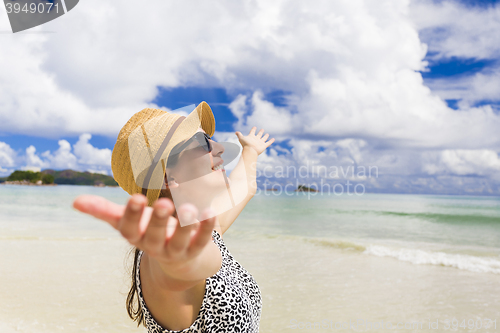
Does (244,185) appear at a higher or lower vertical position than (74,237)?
higher

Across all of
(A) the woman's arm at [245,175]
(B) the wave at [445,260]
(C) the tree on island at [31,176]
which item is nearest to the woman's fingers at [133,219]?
(A) the woman's arm at [245,175]

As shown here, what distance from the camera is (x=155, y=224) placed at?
0.69m

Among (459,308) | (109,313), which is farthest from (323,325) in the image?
(109,313)

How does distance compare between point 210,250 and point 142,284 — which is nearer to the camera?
point 210,250

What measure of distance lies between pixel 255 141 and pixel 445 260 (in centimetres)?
872

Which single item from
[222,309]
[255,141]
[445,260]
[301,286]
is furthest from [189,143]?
[445,260]

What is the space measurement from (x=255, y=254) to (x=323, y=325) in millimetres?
4550

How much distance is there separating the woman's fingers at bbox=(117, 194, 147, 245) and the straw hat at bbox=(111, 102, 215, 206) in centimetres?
97

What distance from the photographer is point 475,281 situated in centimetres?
720

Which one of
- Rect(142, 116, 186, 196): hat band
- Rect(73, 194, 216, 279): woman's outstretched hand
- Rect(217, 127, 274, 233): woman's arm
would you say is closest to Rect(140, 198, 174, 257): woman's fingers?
Rect(73, 194, 216, 279): woman's outstretched hand

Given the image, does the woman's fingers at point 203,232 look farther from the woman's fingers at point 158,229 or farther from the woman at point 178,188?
the woman at point 178,188

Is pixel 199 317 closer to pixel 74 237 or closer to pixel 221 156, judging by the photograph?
pixel 221 156

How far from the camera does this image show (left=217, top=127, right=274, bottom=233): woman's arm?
248cm

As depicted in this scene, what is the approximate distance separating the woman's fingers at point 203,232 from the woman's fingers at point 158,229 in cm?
7
